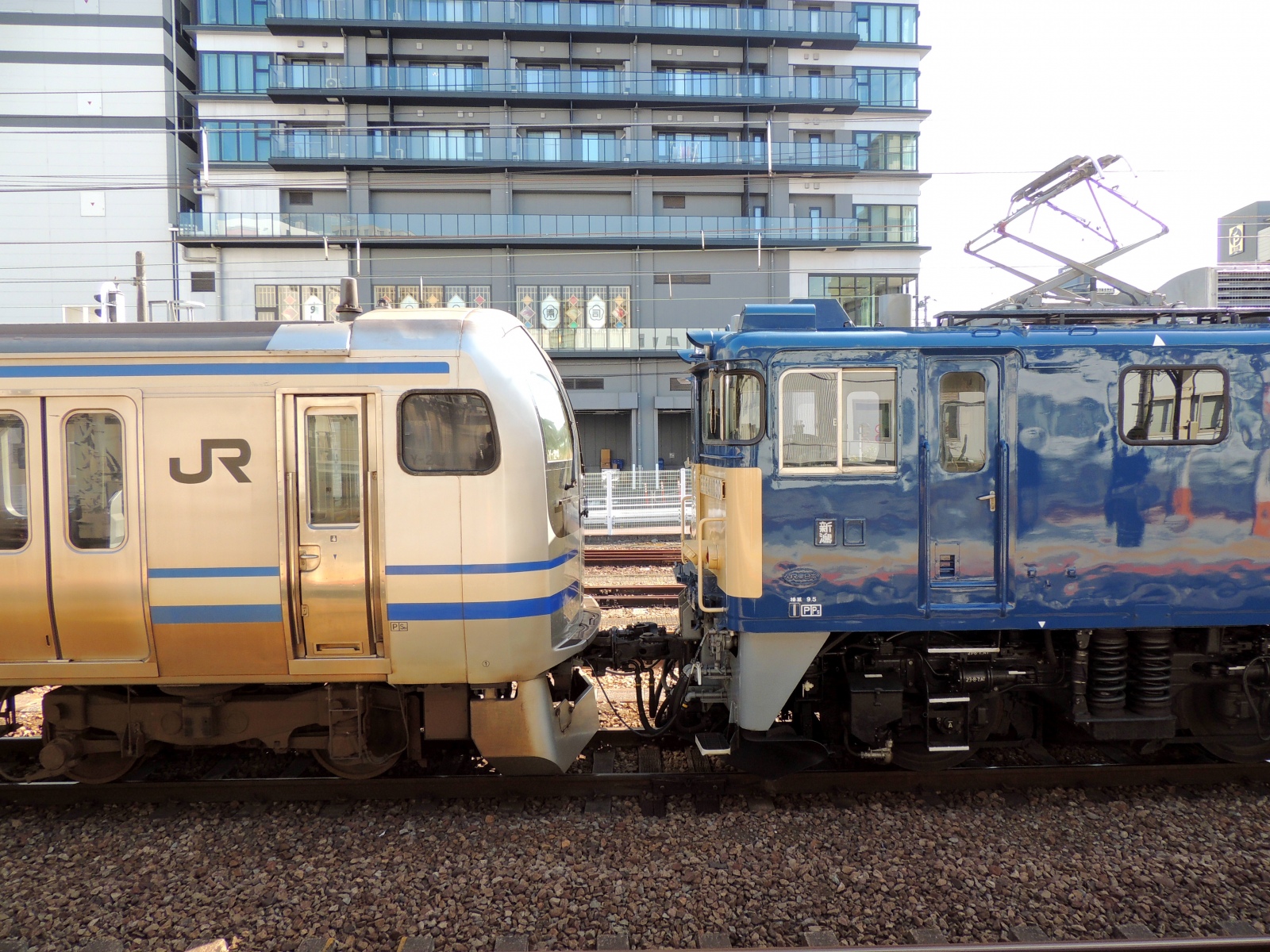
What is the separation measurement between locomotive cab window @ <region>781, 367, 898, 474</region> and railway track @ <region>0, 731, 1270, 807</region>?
2.53 m

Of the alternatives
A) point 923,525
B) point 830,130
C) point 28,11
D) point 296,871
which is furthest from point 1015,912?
point 28,11

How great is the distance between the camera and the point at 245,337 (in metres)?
5.56

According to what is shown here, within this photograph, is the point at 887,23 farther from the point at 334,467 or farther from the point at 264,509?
the point at 264,509

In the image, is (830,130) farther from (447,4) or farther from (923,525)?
(923,525)

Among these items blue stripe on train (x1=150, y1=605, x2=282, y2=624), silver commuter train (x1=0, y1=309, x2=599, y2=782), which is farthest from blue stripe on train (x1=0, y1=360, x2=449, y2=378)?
blue stripe on train (x1=150, y1=605, x2=282, y2=624)

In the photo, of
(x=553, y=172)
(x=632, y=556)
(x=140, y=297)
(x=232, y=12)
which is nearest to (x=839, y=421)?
(x=632, y=556)

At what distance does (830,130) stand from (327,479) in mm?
42421

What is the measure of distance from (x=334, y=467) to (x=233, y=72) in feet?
145

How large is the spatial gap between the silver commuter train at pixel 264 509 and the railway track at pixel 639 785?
115 cm

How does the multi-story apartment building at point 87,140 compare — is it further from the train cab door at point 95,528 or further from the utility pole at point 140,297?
the train cab door at point 95,528

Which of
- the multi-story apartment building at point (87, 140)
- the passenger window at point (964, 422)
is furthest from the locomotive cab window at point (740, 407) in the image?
the multi-story apartment building at point (87, 140)

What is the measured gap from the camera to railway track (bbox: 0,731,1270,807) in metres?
6.17

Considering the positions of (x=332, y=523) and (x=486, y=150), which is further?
(x=486, y=150)

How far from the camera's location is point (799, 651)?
19.8ft
